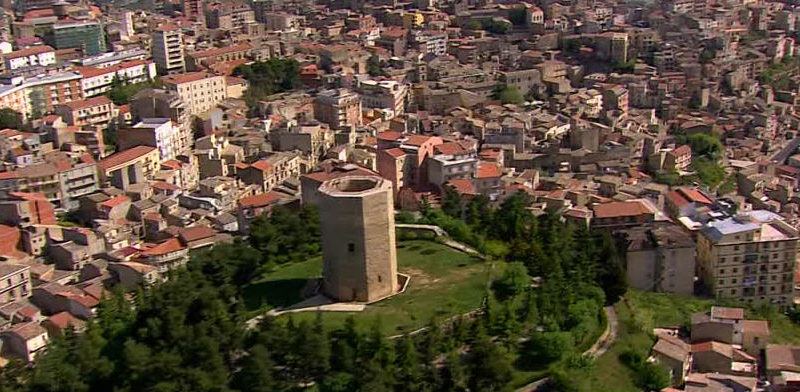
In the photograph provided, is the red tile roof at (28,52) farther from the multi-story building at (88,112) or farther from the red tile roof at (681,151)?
the red tile roof at (681,151)

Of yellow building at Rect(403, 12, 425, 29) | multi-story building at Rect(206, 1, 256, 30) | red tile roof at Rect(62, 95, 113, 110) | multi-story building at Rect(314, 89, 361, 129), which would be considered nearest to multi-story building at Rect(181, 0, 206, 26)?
multi-story building at Rect(206, 1, 256, 30)

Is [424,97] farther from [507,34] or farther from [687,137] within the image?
[507,34]

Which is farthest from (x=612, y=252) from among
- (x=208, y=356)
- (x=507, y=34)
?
(x=507, y=34)

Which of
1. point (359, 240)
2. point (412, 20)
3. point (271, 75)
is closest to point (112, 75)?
point (271, 75)

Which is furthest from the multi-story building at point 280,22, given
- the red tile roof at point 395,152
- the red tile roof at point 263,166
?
the red tile roof at point 395,152

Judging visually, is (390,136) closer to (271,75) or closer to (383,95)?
(383,95)
